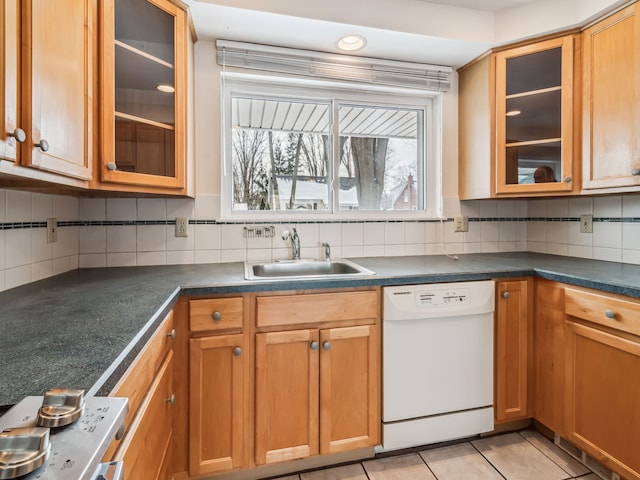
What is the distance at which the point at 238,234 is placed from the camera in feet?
6.61

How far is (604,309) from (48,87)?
7.03 feet

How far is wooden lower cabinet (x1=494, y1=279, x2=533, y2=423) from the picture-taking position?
1.75 meters

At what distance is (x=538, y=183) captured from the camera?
77.3 inches

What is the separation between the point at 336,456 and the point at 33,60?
1.87 meters

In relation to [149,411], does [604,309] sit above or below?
above

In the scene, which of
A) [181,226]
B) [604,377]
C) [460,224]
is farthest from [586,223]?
[181,226]

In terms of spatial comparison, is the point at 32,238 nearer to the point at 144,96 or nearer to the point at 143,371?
the point at 144,96

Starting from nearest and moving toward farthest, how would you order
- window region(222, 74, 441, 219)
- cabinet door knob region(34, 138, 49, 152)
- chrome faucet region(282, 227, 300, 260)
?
cabinet door knob region(34, 138, 49, 152)
chrome faucet region(282, 227, 300, 260)
window region(222, 74, 441, 219)

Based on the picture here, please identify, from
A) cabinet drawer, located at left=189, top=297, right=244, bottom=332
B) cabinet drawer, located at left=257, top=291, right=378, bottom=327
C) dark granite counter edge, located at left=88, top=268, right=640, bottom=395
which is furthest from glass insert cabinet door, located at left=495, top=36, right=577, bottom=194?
cabinet drawer, located at left=189, top=297, right=244, bottom=332

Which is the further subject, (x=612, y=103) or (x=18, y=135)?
(x=612, y=103)

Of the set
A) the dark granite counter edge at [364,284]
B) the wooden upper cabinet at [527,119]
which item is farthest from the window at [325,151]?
the dark granite counter edge at [364,284]

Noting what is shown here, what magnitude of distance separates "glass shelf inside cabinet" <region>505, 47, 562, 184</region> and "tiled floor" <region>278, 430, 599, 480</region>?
1.44 m

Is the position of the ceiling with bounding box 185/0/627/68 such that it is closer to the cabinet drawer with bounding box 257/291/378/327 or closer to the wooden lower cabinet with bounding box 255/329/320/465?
the cabinet drawer with bounding box 257/291/378/327

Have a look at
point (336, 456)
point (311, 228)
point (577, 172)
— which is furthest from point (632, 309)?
point (311, 228)
